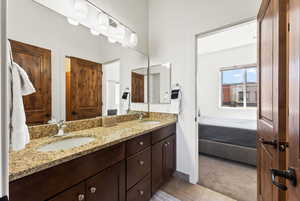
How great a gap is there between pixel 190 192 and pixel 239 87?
334cm

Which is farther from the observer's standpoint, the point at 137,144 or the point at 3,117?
the point at 137,144

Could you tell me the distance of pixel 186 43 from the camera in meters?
2.21

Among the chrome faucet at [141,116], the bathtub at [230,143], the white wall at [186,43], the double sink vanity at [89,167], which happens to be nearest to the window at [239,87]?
the bathtub at [230,143]

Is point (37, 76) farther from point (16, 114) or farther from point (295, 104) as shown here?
point (295, 104)

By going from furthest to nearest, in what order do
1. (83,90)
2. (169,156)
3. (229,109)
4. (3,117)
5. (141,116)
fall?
(229,109), (141,116), (169,156), (83,90), (3,117)

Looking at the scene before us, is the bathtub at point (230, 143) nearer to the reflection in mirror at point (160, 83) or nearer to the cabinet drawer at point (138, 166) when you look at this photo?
the reflection in mirror at point (160, 83)

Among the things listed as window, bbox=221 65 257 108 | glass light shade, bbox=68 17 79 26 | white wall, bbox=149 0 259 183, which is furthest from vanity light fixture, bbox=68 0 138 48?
window, bbox=221 65 257 108

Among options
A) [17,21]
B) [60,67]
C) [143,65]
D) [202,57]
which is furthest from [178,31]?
[202,57]

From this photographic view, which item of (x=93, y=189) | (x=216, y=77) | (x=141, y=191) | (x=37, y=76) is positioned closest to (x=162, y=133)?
(x=141, y=191)

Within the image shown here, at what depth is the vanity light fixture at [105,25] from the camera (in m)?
1.55

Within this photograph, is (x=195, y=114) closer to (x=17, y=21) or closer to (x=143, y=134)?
(x=143, y=134)

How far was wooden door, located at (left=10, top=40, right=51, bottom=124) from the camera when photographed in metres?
1.17

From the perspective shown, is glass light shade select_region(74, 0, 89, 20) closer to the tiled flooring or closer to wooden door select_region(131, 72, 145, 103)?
wooden door select_region(131, 72, 145, 103)

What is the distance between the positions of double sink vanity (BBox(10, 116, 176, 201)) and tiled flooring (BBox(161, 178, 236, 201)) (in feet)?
0.66
